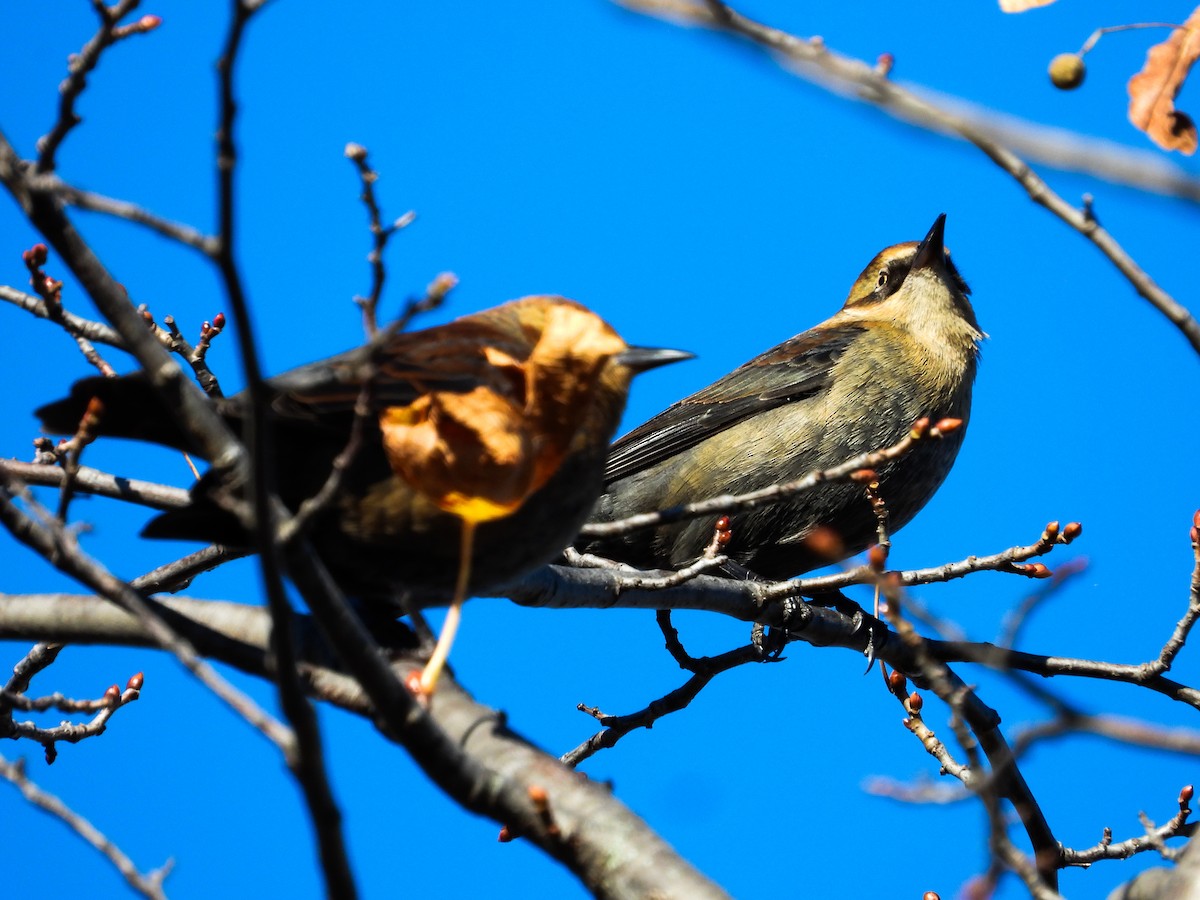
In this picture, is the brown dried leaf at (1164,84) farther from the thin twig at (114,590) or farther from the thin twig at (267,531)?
the thin twig at (114,590)

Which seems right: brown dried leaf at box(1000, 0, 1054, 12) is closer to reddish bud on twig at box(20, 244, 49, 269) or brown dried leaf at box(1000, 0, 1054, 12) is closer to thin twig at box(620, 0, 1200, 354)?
thin twig at box(620, 0, 1200, 354)

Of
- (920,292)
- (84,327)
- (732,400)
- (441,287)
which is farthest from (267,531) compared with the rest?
(920,292)

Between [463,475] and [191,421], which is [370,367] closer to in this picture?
[191,421]

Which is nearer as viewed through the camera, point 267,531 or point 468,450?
point 267,531

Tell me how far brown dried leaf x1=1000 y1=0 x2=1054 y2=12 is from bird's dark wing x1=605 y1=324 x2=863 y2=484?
14.1 feet

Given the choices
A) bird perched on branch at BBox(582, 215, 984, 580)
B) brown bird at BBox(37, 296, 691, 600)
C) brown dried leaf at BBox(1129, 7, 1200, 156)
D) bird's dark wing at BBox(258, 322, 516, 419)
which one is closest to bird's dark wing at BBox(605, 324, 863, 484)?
bird perched on branch at BBox(582, 215, 984, 580)

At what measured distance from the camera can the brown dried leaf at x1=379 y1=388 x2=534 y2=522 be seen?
9.76ft

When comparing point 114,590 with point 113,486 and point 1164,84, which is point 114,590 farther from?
point 1164,84

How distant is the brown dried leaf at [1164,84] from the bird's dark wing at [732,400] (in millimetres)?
4286

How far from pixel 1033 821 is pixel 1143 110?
290 cm

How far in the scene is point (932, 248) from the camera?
834 centimetres

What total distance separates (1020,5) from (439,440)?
156cm

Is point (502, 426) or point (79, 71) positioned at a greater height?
point (79, 71)

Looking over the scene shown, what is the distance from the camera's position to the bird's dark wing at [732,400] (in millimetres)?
7176
